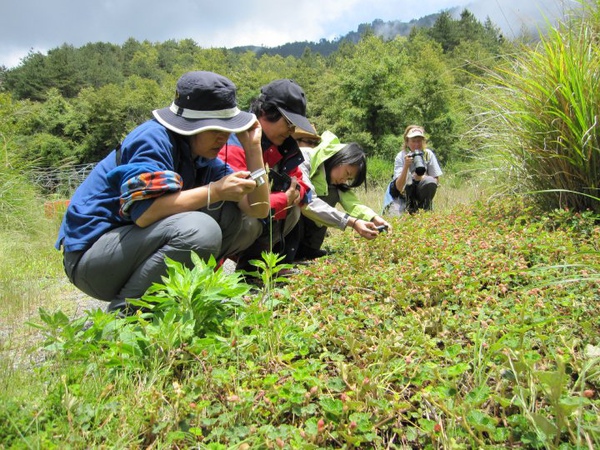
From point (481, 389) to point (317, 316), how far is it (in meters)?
0.87

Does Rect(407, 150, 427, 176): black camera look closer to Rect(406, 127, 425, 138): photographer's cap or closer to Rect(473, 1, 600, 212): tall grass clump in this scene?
Rect(406, 127, 425, 138): photographer's cap

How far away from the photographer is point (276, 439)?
4.18ft

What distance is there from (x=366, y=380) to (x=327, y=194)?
275cm

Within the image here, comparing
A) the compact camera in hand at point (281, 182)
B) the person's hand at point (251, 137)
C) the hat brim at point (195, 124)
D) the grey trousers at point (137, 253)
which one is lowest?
Result: the grey trousers at point (137, 253)

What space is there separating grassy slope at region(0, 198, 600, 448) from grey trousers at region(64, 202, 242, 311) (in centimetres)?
56

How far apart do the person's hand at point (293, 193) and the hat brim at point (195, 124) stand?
0.86 meters

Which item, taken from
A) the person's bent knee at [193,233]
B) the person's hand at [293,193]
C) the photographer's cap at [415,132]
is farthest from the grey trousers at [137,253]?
the photographer's cap at [415,132]

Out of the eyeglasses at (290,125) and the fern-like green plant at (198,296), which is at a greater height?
the eyeglasses at (290,125)

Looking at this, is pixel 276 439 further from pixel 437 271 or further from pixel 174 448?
→ pixel 437 271

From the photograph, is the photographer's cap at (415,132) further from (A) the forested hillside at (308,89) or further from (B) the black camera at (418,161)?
(A) the forested hillside at (308,89)

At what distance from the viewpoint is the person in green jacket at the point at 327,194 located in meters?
3.69

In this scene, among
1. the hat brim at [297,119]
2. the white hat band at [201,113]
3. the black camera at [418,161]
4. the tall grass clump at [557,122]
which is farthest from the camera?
the black camera at [418,161]

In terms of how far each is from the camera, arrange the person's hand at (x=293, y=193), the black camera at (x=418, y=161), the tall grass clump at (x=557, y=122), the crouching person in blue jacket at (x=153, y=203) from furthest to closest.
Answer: the black camera at (x=418, y=161) < the person's hand at (x=293, y=193) < the tall grass clump at (x=557, y=122) < the crouching person in blue jacket at (x=153, y=203)

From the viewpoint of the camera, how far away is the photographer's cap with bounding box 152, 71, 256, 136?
236cm
